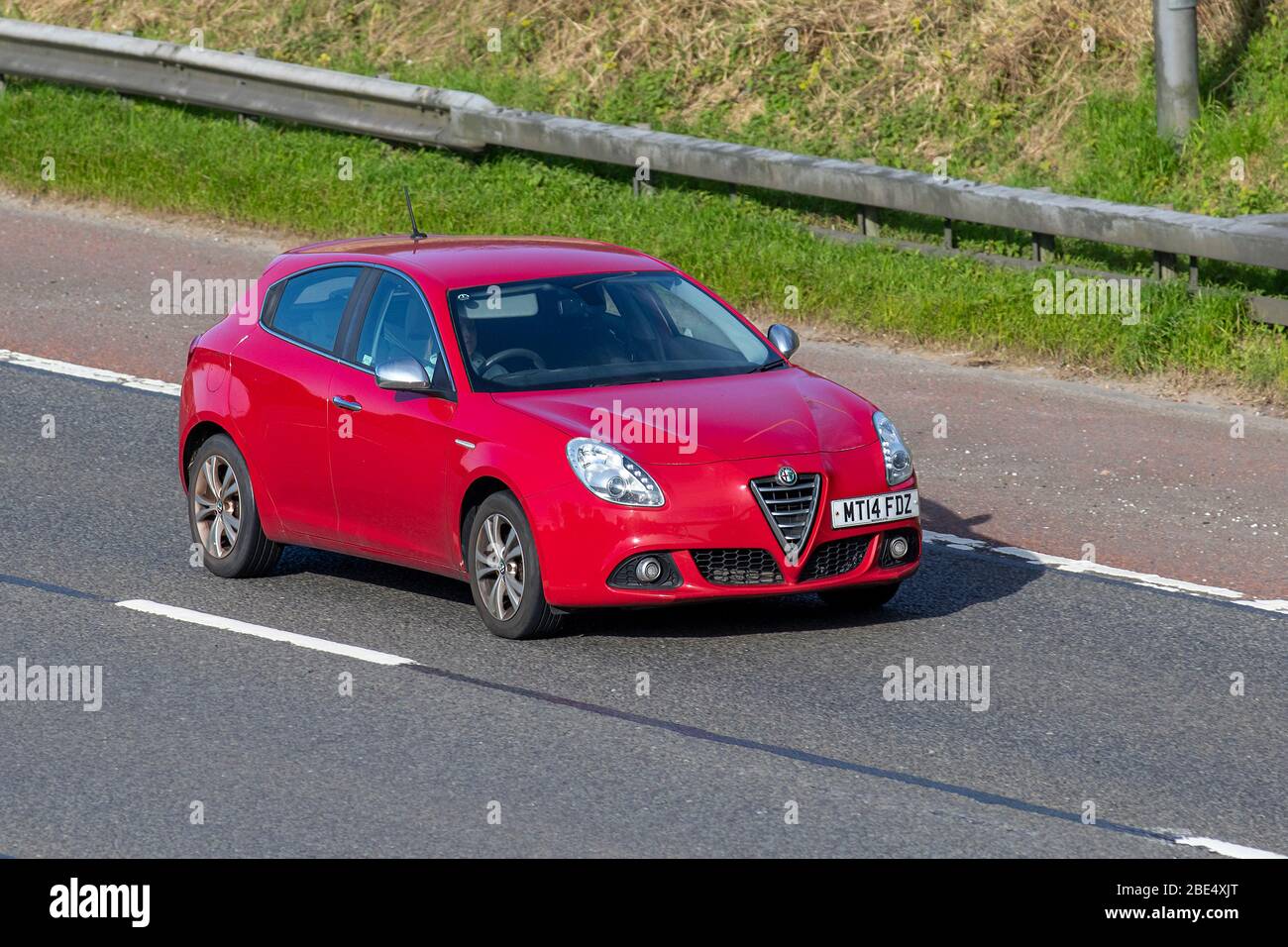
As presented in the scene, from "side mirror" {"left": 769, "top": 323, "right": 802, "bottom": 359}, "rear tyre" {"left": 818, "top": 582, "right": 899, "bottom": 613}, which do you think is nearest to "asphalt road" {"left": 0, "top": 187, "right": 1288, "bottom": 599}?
"rear tyre" {"left": 818, "top": 582, "right": 899, "bottom": 613}

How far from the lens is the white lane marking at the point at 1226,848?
6852mm

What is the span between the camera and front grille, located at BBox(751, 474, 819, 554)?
9047 millimetres

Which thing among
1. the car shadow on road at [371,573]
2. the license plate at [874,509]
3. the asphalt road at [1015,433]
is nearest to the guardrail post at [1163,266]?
the asphalt road at [1015,433]

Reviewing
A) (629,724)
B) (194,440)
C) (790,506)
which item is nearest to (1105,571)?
(790,506)

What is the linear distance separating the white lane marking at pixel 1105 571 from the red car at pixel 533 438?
1.45 m

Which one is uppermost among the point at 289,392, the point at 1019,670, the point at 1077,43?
the point at 1077,43

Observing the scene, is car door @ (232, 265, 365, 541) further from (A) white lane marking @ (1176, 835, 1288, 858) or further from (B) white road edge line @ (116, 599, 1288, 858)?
(A) white lane marking @ (1176, 835, 1288, 858)

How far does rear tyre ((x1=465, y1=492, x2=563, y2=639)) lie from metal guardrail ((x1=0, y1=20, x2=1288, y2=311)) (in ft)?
Result: 22.7

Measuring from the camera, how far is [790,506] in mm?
9102

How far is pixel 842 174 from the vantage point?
54.7 ft

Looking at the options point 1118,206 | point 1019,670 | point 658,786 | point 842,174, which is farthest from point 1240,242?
point 658,786

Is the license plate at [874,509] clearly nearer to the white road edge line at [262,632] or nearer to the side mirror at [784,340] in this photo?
the side mirror at [784,340]
